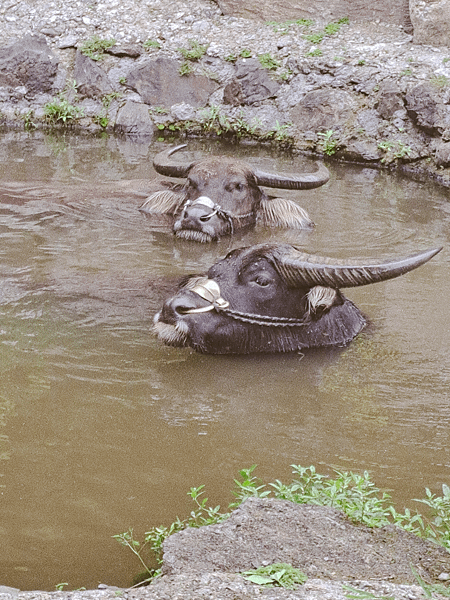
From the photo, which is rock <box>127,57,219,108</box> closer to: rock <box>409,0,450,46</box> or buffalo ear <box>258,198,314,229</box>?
rock <box>409,0,450,46</box>

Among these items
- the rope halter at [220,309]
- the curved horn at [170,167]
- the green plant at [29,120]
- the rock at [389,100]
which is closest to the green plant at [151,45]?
the green plant at [29,120]

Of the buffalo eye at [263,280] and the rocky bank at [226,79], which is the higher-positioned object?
the rocky bank at [226,79]

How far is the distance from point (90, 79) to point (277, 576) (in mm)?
9697

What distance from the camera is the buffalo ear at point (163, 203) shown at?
25.8 feet

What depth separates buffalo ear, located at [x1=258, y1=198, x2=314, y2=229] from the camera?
25.3 ft

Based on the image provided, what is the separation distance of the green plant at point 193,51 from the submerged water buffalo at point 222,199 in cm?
367

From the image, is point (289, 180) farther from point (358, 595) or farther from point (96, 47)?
point (358, 595)

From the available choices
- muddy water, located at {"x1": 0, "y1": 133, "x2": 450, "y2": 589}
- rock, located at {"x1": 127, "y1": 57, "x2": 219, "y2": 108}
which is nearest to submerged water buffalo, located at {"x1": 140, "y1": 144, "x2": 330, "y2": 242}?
muddy water, located at {"x1": 0, "y1": 133, "x2": 450, "y2": 589}

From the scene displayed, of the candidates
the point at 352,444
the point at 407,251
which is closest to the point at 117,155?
the point at 407,251

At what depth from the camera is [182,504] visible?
11.4 feet

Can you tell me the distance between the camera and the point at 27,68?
11.3 metres

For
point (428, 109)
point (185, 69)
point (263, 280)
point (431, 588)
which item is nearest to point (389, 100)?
point (428, 109)

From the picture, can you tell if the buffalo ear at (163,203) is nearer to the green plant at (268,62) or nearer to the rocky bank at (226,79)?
the rocky bank at (226,79)

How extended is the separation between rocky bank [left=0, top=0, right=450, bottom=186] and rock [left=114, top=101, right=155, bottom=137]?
1 centimetres
